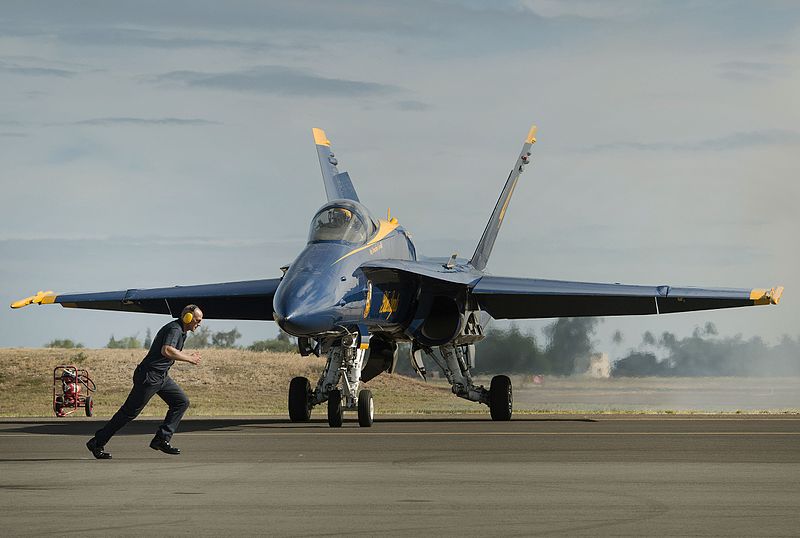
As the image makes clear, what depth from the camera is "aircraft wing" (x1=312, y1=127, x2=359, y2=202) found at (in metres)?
28.0

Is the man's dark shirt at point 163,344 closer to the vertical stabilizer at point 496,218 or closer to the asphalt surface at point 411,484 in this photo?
the asphalt surface at point 411,484

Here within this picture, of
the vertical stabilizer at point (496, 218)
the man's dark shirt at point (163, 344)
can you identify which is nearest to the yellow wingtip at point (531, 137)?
the vertical stabilizer at point (496, 218)

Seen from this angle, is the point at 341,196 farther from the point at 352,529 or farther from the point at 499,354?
the point at 352,529

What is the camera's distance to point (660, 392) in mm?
45344

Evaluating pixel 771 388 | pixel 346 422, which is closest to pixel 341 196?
pixel 346 422

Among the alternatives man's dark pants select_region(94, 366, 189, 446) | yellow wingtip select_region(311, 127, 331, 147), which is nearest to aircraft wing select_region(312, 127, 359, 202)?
yellow wingtip select_region(311, 127, 331, 147)

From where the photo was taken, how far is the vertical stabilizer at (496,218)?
30.4m

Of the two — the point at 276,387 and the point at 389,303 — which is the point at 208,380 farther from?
the point at 389,303

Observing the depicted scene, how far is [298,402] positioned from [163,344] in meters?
9.99

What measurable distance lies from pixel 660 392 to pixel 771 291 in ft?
70.8

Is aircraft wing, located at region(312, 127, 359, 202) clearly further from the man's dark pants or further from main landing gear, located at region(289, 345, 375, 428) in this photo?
the man's dark pants

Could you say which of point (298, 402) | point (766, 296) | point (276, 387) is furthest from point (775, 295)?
point (276, 387)

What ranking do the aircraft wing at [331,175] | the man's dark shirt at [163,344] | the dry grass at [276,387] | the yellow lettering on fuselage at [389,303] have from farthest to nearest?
the dry grass at [276,387] → the aircraft wing at [331,175] → the yellow lettering on fuselage at [389,303] → the man's dark shirt at [163,344]

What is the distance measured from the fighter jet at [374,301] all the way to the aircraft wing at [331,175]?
3 cm
